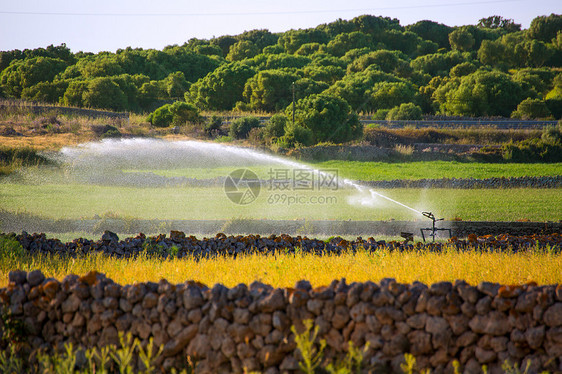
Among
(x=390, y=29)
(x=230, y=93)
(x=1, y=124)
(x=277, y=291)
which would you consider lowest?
(x=277, y=291)

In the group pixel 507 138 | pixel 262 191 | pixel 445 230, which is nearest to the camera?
pixel 445 230

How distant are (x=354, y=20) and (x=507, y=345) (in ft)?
179

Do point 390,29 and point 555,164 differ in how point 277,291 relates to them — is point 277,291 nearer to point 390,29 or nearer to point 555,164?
point 555,164

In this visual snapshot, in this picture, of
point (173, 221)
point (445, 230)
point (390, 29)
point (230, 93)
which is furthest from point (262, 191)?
point (390, 29)

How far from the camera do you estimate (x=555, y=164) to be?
56.1 feet

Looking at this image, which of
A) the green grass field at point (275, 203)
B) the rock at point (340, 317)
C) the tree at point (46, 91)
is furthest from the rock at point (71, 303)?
the tree at point (46, 91)

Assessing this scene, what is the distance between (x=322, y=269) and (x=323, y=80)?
3127 cm

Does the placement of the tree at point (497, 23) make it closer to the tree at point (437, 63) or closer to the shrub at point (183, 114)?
the tree at point (437, 63)

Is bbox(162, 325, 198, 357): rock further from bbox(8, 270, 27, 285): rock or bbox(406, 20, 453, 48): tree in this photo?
bbox(406, 20, 453, 48): tree

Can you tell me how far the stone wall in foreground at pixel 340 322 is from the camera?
11.3ft

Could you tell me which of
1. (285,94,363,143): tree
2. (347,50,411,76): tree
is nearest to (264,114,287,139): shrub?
(285,94,363,143): tree

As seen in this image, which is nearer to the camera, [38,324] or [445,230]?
[38,324]

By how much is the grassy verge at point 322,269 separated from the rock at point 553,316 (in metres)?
1.31

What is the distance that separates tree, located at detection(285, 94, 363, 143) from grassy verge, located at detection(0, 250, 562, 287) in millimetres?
14319
